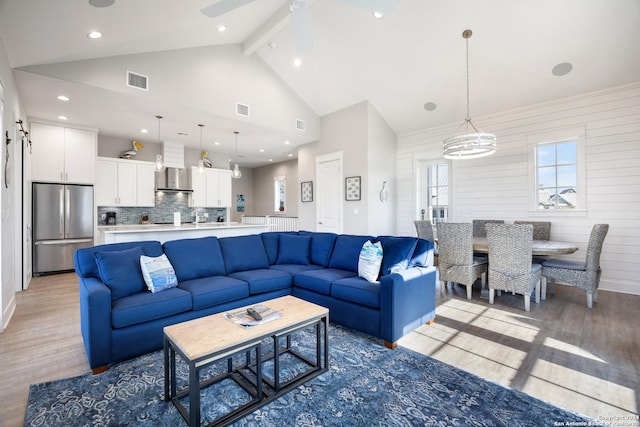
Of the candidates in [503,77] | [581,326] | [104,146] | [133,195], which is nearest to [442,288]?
[581,326]

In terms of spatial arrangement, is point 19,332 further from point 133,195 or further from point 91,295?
point 133,195

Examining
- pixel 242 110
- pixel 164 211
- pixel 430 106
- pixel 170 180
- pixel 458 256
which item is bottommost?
pixel 458 256

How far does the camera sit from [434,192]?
21.1ft

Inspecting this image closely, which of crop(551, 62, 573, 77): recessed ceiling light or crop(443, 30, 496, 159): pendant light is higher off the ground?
crop(551, 62, 573, 77): recessed ceiling light

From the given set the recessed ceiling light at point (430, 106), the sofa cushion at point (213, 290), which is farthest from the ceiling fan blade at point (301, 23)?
the recessed ceiling light at point (430, 106)

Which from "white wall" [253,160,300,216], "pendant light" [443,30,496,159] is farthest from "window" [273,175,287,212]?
"pendant light" [443,30,496,159]

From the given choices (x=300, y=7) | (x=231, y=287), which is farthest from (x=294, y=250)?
(x=300, y=7)

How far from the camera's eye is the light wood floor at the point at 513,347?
6.66 feet

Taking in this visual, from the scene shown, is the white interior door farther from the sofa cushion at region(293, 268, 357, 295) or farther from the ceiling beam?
the sofa cushion at region(293, 268, 357, 295)

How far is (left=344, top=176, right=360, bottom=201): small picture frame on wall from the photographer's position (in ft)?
20.3

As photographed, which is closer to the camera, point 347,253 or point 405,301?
point 405,301

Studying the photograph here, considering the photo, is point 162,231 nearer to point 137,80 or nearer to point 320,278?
point 137,80

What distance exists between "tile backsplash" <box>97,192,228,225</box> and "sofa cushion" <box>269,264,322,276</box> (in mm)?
5036

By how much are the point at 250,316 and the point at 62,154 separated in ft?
19.6
